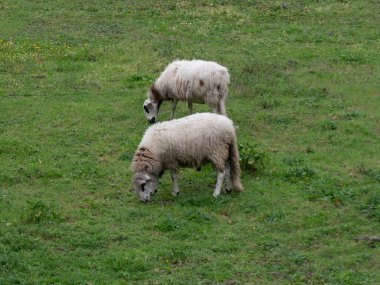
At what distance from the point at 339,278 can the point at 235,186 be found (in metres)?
3.72

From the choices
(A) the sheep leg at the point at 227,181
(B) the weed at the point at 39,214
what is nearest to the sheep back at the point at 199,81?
(A) the sheep leg at the point at 227,181

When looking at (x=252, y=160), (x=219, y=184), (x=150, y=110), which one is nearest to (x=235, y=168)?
(x=219, y=184)

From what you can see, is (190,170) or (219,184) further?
(190,170)

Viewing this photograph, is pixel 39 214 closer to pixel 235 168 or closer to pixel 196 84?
pixel 235 168

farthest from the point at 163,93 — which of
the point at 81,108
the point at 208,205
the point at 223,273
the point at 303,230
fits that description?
the point at 223,273

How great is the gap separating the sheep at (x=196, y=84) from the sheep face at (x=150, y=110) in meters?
0.33

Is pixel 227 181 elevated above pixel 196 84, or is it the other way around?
pixel 196 84

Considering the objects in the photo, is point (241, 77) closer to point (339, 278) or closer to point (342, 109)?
point (342, 109)

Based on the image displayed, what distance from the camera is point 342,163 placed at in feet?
51.9

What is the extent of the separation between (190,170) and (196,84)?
7.71ft

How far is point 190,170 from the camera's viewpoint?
52.0 feet

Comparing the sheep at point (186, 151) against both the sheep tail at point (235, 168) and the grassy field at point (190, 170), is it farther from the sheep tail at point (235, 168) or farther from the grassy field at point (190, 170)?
the grassy field at point (190, 170)

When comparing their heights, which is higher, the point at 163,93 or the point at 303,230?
the point at 163,93

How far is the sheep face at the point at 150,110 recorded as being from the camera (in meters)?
18.6
